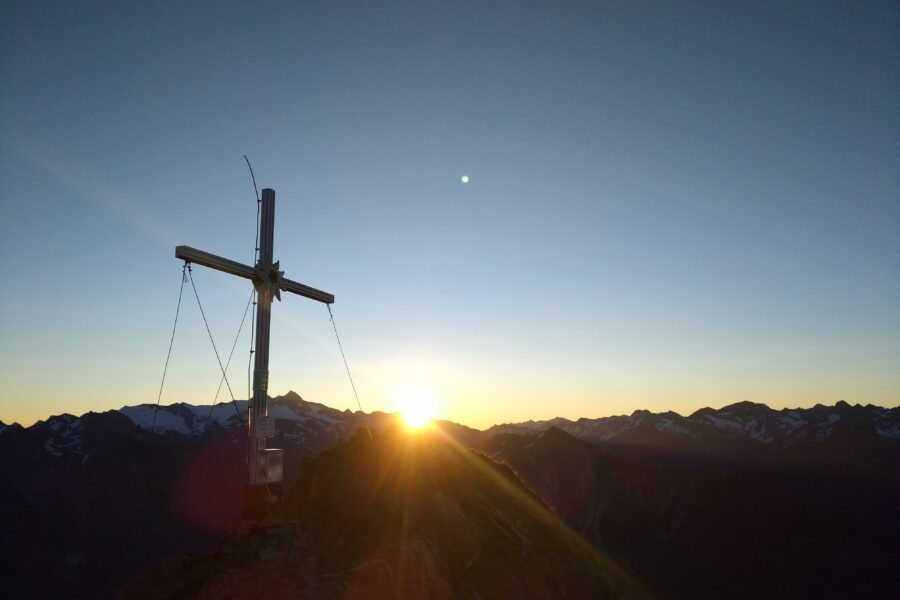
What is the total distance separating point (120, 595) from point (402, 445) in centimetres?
1490

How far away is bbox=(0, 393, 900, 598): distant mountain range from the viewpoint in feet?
426

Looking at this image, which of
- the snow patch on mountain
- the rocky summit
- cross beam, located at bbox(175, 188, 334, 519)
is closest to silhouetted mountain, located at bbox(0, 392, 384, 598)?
the snow patch on mountain

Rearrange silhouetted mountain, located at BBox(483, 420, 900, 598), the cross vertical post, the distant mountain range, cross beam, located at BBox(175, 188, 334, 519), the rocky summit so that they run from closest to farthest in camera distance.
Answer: the rocky summit → cross beam, located at BBox(175, 188, 334, 519) → the cross vertical post → silhouetted mountain, located at BBox(483, 420, 900, 598) → the distant mountain range

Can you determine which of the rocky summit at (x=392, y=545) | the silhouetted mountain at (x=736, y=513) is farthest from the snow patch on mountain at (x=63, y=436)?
the rocky summit at (x=392, y=545)

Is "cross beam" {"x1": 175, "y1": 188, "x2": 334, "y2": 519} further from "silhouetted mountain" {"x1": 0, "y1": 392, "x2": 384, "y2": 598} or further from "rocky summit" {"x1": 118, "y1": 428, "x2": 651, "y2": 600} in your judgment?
"silhouetted mountain" {"x1": 0, "y1": 392, "x2": 384, "y2": 598}

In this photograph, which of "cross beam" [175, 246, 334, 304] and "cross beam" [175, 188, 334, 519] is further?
"cross beam" [175, 188, 334, 519]

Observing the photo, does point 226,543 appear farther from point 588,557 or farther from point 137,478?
point 137,478

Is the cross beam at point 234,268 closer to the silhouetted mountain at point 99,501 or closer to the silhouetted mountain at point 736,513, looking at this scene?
the silhouetted mountain at point 736,513

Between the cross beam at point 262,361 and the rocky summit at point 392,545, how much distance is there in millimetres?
1478

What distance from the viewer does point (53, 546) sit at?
156 metres

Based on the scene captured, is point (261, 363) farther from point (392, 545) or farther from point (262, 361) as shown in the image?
point (392, 545)

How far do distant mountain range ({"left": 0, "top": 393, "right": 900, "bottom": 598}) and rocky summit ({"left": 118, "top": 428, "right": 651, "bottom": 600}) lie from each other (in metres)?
81.7

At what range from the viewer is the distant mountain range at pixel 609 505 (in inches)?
5113

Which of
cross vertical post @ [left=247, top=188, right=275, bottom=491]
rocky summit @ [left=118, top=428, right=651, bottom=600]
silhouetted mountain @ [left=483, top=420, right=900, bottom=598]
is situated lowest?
silhouetted mountain @ [left=483, top=420, right=900, bottom=598]
